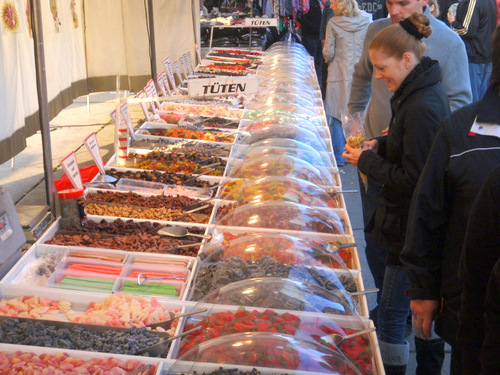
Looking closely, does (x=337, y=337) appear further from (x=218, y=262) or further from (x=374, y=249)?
(x=374, y=249)

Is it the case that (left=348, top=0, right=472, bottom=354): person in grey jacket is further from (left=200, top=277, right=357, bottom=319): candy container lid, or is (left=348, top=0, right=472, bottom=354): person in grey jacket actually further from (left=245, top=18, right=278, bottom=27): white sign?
(left=245, top=18, right=278, bottom=27): white sign

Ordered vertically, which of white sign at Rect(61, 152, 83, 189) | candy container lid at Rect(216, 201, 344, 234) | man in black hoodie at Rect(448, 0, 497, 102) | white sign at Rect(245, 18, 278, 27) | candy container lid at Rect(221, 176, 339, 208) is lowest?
candy container lid at Rect(216, 201, 344, 234)

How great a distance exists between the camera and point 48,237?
2.76 meters

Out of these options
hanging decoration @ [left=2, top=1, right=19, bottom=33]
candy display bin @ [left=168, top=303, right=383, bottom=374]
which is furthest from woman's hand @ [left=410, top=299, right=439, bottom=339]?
hanging decoration @ [left=2, top=1, right=19, bottom=33]

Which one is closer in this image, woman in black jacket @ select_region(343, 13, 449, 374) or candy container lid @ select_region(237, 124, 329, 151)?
woman in black jacket @ select_region(343, 13, 449, 374)

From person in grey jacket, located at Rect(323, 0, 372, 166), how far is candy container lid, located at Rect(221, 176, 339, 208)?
3.44m

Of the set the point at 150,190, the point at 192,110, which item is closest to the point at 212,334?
the point at 150,190

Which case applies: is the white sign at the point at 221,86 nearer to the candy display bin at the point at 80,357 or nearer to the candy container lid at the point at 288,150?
the candy container lid at the point at 288,150

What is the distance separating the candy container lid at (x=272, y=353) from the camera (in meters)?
1.58

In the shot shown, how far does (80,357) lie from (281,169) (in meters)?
1.53

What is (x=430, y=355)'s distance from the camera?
2.49 meters

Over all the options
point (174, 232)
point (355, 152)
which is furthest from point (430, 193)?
point (174, 232)

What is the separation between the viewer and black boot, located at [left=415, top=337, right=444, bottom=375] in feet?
8.13

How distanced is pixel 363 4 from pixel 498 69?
787 centimetres
